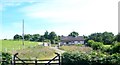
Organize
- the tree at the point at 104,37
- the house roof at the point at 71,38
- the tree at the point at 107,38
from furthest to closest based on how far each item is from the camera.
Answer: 1. the house roof at the point at 71,38
2. the tree at the point at 104,37
3. the tree at the point at 107,38

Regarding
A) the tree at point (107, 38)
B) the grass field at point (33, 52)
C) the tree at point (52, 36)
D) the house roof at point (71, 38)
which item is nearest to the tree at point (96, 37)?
the tree at point (107, 38)

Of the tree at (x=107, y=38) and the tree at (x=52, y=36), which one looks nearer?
the tree at (x=107, y=38)

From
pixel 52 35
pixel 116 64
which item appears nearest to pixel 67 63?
pixel 116 64

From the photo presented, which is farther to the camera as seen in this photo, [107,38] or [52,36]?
[52,36]

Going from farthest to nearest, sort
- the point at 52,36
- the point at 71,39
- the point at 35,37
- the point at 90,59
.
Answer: the point at 71,39 → the point at 35,37 → the point at 52,36 → the point at 90,59

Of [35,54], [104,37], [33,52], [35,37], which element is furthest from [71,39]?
[35,54]

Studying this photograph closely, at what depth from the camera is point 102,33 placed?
2347 centimetres

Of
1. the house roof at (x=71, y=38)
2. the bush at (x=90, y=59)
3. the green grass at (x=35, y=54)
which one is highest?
the house roof at (x=71, y=38)

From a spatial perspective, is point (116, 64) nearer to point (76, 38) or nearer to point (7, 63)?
point (7, 63)

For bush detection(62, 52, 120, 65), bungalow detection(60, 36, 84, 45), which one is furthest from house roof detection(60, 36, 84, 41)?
bush detection(62, 52, 120, 65)

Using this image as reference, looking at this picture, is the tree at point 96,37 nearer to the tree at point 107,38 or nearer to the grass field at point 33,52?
the tree at point 107,38

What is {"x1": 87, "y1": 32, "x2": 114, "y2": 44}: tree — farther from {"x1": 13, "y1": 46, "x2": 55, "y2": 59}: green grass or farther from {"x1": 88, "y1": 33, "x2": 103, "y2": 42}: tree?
{"x1": 13, "y1": 46, "x2": 55, "y2": 59}: green grass

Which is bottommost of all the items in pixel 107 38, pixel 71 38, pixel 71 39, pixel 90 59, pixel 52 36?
pixel 90 59

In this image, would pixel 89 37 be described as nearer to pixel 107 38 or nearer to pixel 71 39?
pixel 107 38
